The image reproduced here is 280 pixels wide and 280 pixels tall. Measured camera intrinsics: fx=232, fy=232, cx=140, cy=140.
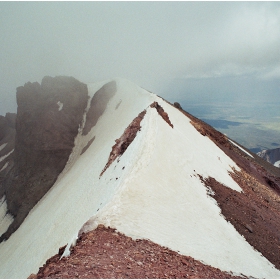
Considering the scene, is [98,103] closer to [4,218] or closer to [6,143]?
[4,218]

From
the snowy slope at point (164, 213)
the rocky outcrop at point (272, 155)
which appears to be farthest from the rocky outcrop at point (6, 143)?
the rocky outcrop at point (272, 155)

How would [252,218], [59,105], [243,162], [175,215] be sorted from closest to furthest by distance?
[175,215] < [252,218] < [243,162] < [59,105]

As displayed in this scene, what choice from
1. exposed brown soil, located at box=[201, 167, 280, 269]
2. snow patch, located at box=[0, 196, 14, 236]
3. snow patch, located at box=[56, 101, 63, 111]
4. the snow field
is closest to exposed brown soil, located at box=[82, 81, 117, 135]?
snow patch, located at box=[56, 101, 63, 111]

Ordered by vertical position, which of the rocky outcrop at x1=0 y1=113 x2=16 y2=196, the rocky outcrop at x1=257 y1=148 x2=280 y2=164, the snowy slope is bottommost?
the rocky outcrop at x1=257 y1=148 x2=280 y2=164

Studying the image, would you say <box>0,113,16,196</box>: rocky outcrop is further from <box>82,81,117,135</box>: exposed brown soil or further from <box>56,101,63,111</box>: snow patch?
<box>82,81,117,135</box>: exposed brown soil

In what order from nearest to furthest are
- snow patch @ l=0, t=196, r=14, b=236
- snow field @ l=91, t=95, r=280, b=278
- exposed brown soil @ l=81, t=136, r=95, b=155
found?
snow field @ l=91, t=95, r=280, b=278 → snow patch @ l=0, t=196, r=14, b=236 → exposed brown soil @ l=81, t=136, r=95, b=155

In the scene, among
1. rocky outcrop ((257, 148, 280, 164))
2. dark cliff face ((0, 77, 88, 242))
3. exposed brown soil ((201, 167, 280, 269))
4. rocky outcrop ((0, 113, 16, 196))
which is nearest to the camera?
exposed brown soil ((201, 167, 280, 269))

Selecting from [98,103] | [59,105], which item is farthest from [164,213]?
[59,105]
